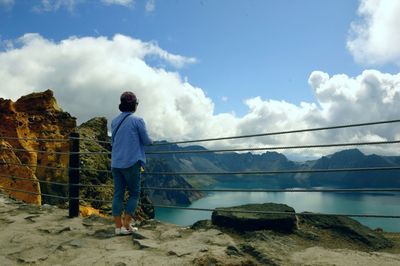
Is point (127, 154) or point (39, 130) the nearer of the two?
point (127, 154)

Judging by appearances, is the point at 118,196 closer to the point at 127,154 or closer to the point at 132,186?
the point at 132,186

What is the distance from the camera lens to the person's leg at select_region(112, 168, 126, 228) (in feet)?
16.8

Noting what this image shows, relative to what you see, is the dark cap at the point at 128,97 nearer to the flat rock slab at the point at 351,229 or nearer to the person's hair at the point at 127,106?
the person's hair at the point at 127,106

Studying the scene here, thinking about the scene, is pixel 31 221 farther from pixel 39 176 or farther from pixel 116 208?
pixel 39 176

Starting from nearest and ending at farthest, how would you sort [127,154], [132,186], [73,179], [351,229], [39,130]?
[351,229] → [127,154] → [132,186] → [73,179] → [39,130]

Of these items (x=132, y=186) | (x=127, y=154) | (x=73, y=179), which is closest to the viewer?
(x=127, y=154)

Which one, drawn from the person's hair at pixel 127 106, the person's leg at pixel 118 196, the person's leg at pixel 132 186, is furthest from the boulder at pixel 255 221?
the person's hair at pixel 127 106

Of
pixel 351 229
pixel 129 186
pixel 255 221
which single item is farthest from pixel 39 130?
pixel 351 229

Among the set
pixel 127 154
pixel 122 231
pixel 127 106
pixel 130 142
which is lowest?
pixel 122 231

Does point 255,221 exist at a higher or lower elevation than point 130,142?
lower

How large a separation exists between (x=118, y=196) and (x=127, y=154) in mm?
643

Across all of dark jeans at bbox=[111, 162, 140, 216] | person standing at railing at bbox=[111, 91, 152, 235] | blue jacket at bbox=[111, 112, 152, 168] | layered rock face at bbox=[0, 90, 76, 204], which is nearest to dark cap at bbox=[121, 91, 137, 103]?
person standing at railing at bbox=[111, 91, 152, 235]

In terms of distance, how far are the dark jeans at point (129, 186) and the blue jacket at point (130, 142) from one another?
0.33ft

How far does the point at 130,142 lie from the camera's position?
5012 mm
